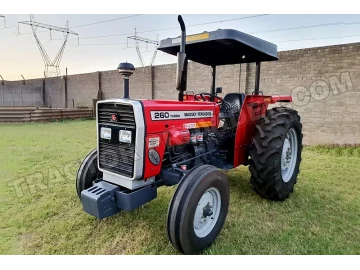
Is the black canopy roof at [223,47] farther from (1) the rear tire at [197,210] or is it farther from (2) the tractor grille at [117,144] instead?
(1) the rear tire at [197,210]

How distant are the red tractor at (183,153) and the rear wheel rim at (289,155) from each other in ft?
0.12

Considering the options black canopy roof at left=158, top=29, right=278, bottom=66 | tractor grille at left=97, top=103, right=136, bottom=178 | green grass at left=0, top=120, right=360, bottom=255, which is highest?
black canopy roof at left=158, top=29, right=278, bottom=66

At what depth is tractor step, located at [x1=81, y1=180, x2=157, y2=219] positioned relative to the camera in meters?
2.13

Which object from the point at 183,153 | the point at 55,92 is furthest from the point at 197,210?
the point at 55,92

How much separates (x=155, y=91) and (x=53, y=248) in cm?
936

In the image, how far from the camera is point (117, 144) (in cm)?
235

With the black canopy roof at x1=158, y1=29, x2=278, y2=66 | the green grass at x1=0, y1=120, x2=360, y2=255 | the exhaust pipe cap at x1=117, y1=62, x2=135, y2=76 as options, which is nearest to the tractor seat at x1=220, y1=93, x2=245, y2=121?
the black canopy roof at x1=158, y1=29, x2=278, y2=66

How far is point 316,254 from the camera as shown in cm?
219

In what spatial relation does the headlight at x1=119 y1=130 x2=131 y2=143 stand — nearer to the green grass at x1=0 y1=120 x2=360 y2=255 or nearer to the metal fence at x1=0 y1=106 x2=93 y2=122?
the green grass at x1=0 y1=120 x2=360 y2=255

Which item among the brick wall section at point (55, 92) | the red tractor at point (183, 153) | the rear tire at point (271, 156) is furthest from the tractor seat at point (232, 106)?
the brick wall section at point (55, 92)

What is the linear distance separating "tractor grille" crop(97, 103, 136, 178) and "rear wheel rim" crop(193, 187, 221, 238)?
2.23 feet

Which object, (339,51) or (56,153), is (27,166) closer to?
(56,153)

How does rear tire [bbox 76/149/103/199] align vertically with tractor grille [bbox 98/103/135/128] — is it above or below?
below

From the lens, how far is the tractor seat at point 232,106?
3.55 m
